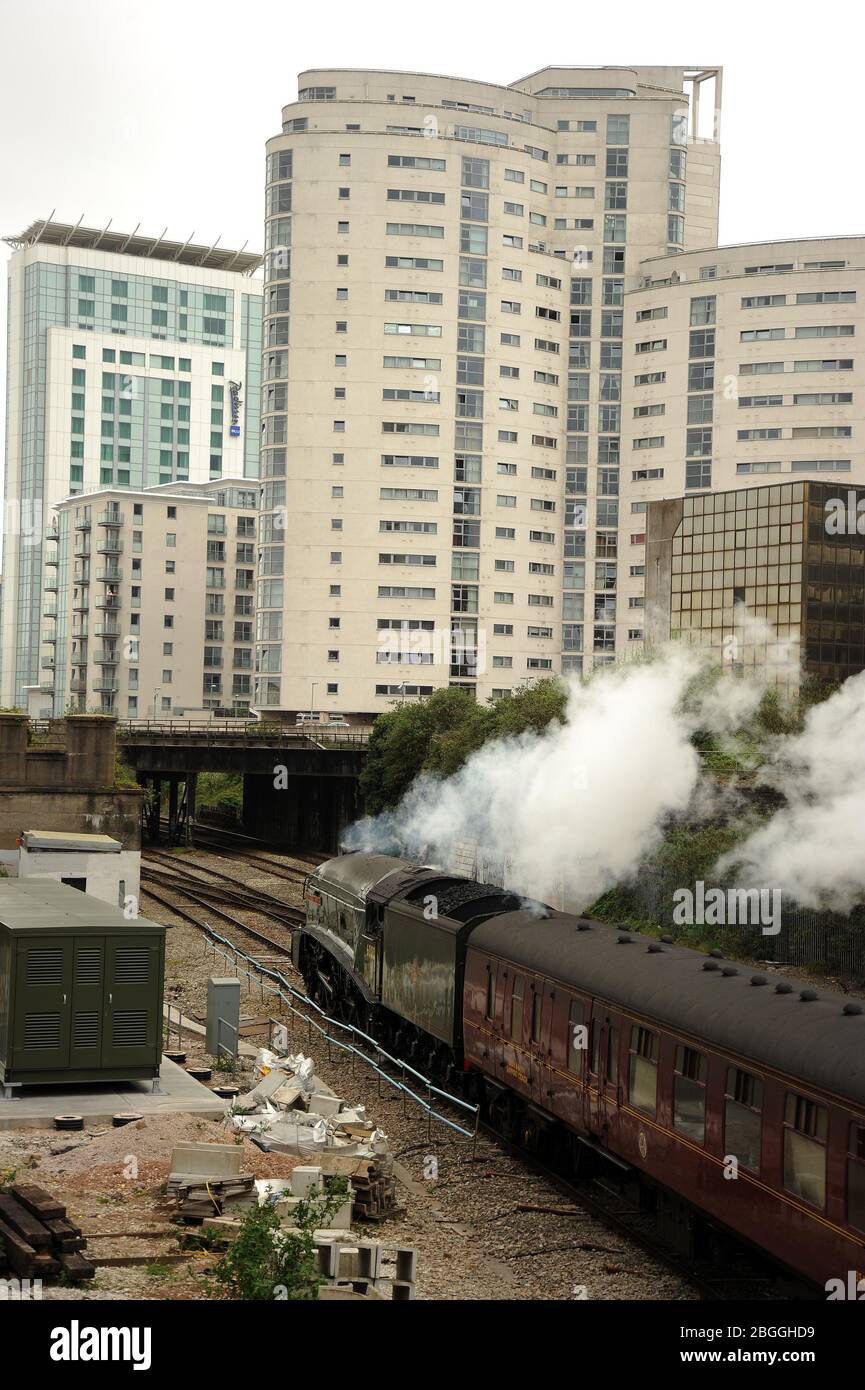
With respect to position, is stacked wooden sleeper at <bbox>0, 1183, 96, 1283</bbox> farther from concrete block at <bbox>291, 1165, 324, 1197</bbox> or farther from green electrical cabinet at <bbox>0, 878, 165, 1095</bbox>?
green electrical cabinet at <bbox>0, 878, 165, 1095</bbox>

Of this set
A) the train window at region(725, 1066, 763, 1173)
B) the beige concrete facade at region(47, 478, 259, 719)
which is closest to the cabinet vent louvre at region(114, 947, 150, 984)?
the train window at region(725, 1066, 763, 1173)

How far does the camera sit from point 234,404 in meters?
163

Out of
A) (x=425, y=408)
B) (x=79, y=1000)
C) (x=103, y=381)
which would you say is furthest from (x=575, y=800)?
(x=103, y=381)

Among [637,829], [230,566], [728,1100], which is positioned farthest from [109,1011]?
[230,566]

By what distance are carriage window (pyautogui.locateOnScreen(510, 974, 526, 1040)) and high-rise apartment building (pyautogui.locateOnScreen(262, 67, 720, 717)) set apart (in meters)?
71.4

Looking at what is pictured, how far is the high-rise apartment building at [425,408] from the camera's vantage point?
89938 mm

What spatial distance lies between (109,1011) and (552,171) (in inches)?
3548

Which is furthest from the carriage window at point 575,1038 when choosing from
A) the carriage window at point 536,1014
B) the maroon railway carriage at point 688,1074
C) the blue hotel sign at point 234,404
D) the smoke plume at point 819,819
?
the blue hotel sign at point 234,404

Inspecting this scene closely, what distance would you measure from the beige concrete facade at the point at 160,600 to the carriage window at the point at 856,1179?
10657 cm

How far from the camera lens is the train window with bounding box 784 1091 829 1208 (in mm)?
11000

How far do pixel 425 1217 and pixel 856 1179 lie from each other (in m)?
6.47

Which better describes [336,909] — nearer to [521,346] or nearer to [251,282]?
[521,346]

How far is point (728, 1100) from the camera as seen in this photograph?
1249 centimetres

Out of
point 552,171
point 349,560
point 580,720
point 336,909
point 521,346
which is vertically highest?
point 552,171
